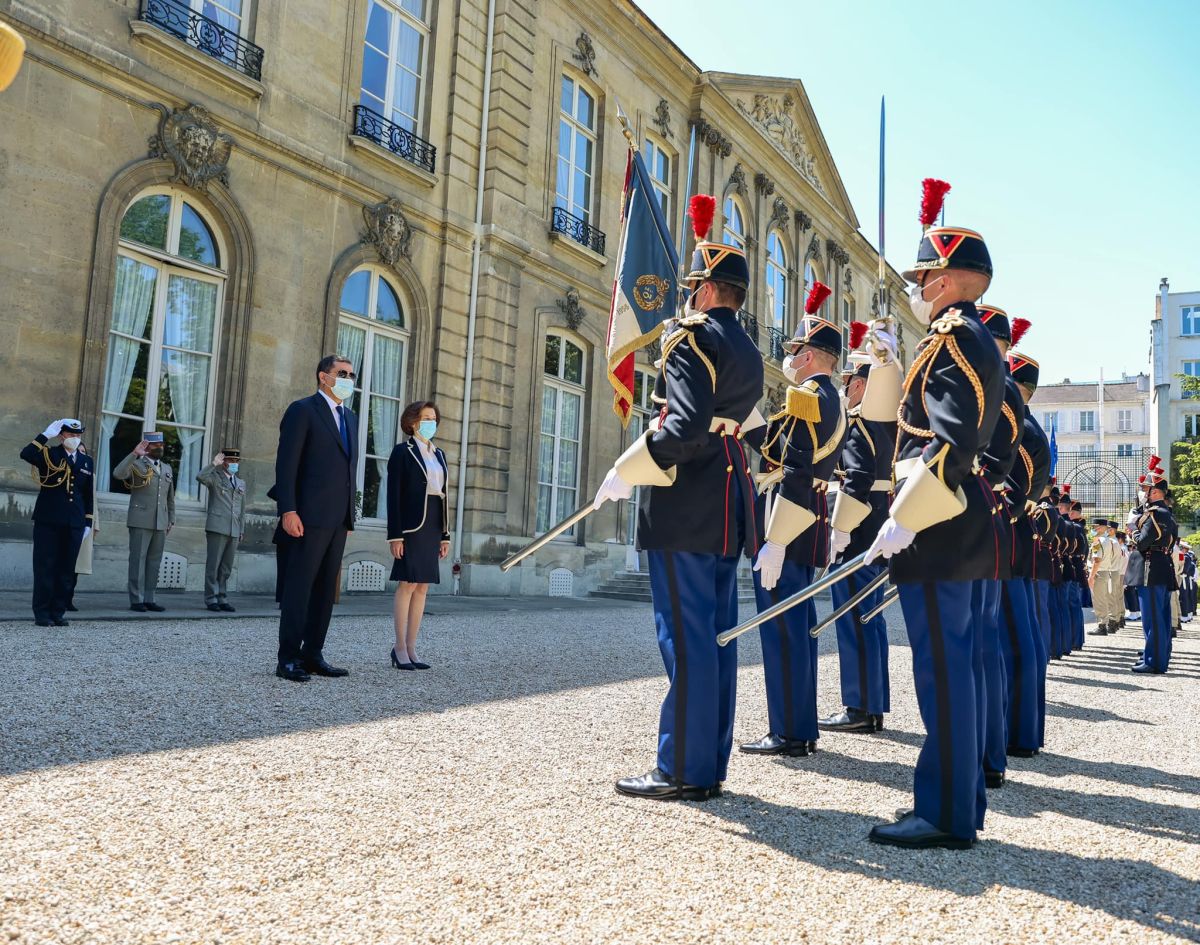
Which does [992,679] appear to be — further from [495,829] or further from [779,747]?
[495,829]

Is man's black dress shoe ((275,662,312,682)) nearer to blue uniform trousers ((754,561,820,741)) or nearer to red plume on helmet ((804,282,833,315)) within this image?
blue uniform trousers ((754,561,820,741))

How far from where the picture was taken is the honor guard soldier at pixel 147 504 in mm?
9172

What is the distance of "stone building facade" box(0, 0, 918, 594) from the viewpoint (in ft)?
32.3

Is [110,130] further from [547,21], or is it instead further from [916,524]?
[916,524]

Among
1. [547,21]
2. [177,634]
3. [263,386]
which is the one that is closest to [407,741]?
[177,634]

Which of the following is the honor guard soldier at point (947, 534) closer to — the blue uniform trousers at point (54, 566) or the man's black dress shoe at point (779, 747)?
the man's black dress shoe at point (779, 747)

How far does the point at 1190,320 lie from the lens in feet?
181

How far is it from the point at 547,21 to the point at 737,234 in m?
7.74

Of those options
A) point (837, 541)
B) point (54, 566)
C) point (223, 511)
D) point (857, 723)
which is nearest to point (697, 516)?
point (837, 541)

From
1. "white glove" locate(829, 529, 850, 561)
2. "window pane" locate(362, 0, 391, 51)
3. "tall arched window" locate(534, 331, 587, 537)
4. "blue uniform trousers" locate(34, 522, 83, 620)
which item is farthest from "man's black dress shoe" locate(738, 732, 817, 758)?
"window pane" locate(362, 0, 391, 51)

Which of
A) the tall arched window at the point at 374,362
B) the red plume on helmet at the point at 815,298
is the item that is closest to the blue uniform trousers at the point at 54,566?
the tall arched window at the point at 374,362

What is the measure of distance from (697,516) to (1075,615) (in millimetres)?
8856

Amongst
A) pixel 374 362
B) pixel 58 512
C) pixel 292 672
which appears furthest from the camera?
pixel 374 362

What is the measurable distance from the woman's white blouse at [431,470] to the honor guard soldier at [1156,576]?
258 inches
